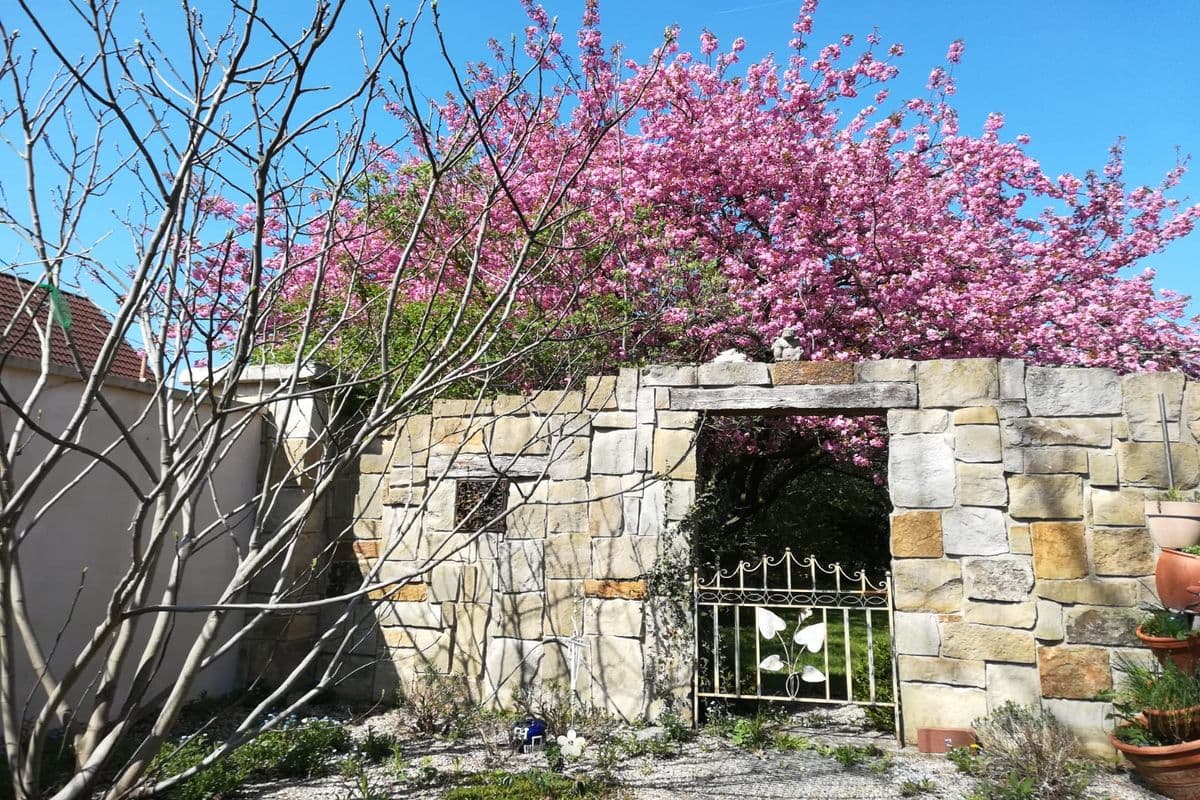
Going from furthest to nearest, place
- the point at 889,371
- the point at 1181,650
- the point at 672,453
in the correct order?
1. the point at 672,453
2. the point at 889,371
3. the point at 1181,650

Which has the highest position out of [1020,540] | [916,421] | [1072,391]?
[1072,391]

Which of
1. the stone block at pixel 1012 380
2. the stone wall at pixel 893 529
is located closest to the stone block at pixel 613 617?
the stone wall at pixel 893 529

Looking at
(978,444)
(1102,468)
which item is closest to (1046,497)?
(1102,468)

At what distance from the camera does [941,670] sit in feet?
13.1

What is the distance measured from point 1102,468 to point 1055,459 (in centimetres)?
22

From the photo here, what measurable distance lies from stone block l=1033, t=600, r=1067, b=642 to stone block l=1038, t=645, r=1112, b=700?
0.19 feet

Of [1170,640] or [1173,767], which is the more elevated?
[1170,640]

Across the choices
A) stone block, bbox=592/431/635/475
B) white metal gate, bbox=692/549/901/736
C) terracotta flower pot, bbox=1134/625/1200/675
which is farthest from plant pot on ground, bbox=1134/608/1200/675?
stone block, bbox=592/431/635/475

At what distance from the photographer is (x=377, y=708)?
4.86 metres

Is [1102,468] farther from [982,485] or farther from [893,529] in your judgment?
[893,529]

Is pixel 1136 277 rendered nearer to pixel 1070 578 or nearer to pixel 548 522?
pixel 1070 578

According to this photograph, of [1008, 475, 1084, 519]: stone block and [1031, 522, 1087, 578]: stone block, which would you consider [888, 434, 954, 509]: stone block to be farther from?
[1031, 522, 1087, 578]: stone block

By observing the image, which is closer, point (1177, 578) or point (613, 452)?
point (1177, 578)

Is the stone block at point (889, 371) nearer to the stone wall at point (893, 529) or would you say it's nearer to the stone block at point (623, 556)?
the stone wall at point (893, 529)
